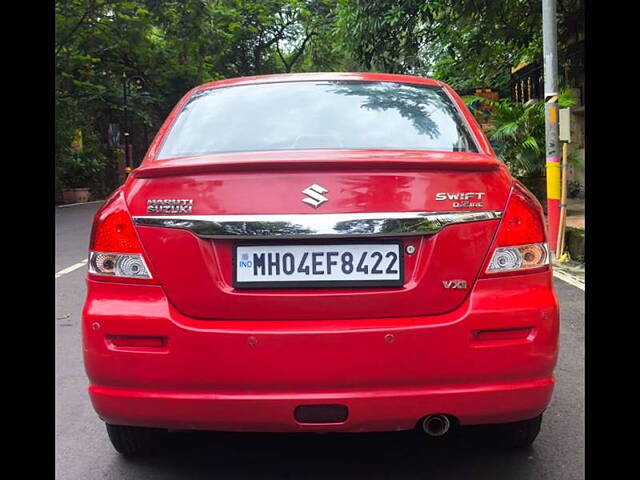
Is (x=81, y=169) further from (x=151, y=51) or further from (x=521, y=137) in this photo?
(x=521, y=137)

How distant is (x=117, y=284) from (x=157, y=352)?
0.94ft

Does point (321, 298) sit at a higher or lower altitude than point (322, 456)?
higher

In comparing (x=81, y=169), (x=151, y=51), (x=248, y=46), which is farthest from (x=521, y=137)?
(x=248, y=46)

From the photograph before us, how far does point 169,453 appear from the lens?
2.88 metres

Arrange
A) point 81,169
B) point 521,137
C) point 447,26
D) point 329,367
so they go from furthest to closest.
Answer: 1. point 81,169
2. point 447,26
3. point 521,137
4. point 329,367

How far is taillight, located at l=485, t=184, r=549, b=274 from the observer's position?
2.35 meters

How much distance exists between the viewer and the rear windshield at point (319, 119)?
9.18ft

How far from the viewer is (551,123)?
9.14 meters

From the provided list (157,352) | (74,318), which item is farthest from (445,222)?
(74,318)

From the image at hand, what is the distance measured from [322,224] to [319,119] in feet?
2.74

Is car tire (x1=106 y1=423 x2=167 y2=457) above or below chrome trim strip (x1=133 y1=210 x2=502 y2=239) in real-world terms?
below

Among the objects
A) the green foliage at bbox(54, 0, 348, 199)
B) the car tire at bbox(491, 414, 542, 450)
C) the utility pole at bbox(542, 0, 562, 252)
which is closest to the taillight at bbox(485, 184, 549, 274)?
the car tire at bbox(491, 414, 542, 450)

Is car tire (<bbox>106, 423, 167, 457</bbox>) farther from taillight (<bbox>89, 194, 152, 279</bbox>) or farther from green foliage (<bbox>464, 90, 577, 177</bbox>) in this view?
green foliage (<bbox>464, 90, 577, 177</bbox>)
